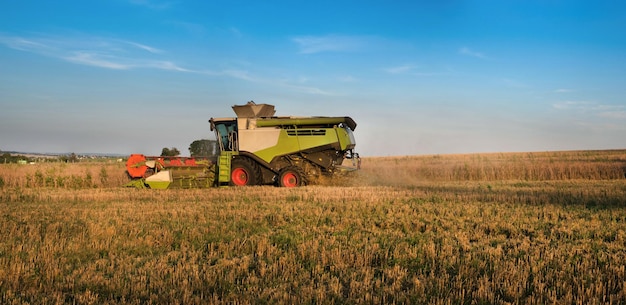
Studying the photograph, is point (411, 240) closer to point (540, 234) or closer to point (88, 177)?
point (540, 234)

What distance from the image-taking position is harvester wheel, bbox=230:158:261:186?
1499 cm

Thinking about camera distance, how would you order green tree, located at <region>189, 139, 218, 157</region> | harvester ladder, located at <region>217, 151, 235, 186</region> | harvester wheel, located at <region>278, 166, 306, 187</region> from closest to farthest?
harvester ladder, located at <region>217, 151, 235, 186</region> → harvester wheel, located at <region>278, 166, 306, 187</region> → green tree, located at <region>189, 139, 218, 157</region>

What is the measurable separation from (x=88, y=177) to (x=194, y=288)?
1327cm

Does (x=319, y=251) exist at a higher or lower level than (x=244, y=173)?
lower

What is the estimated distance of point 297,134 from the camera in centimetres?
1505

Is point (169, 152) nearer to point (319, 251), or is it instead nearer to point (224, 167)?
point (224, 167)

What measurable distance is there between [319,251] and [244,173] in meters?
9.94

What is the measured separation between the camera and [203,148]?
1678cm

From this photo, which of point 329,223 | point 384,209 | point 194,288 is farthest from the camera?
point 384,209

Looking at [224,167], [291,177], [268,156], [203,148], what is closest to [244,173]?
[224,167]

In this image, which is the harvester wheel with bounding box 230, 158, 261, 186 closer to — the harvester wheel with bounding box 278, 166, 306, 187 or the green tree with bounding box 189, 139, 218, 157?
the harvester wheel with bounding box 278, 166, 306, 187

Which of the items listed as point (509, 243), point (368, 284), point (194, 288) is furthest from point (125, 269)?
point (509, 243)

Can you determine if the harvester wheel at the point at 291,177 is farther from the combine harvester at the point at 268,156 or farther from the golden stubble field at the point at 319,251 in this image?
the golden stubble field at the point at 319,251

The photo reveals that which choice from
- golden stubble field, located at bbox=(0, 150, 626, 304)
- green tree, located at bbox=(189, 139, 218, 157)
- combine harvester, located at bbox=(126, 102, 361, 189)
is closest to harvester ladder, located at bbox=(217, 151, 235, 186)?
combine harvester, located at bbox=(126, 102, 361, 189)
